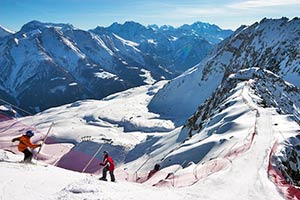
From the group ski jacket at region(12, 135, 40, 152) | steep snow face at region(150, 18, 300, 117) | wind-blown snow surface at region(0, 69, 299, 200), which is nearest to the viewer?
wind-blown snow surface at region(0, 69, 299, 200)

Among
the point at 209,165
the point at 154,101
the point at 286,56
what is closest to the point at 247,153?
the point at 209,165

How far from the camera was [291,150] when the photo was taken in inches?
1077

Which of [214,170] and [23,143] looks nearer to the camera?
[23,143]

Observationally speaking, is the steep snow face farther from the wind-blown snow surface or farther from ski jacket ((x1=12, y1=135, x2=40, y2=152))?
ski jacket ((x1=12, y1=135, x2=40, y2=152))

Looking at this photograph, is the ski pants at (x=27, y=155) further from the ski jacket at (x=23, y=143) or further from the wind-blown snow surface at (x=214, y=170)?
the wind-blown snow surface at (x=214, y=170)

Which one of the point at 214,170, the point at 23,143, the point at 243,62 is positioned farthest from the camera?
the point at 243,62

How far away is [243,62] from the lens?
124312 mm

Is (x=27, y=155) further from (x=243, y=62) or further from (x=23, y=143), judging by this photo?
(x=243, y=62)

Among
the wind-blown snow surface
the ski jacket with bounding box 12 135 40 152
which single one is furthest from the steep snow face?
the ski jacket with bounding box 12 135 40 152

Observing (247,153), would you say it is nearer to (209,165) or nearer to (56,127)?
(209,165)

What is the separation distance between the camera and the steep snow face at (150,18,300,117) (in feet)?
320

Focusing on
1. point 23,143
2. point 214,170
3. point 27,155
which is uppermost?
point 23,143

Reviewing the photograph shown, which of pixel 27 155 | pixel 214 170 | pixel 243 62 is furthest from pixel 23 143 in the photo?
pixel 243 62

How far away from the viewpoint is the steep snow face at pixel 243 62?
97.6m
